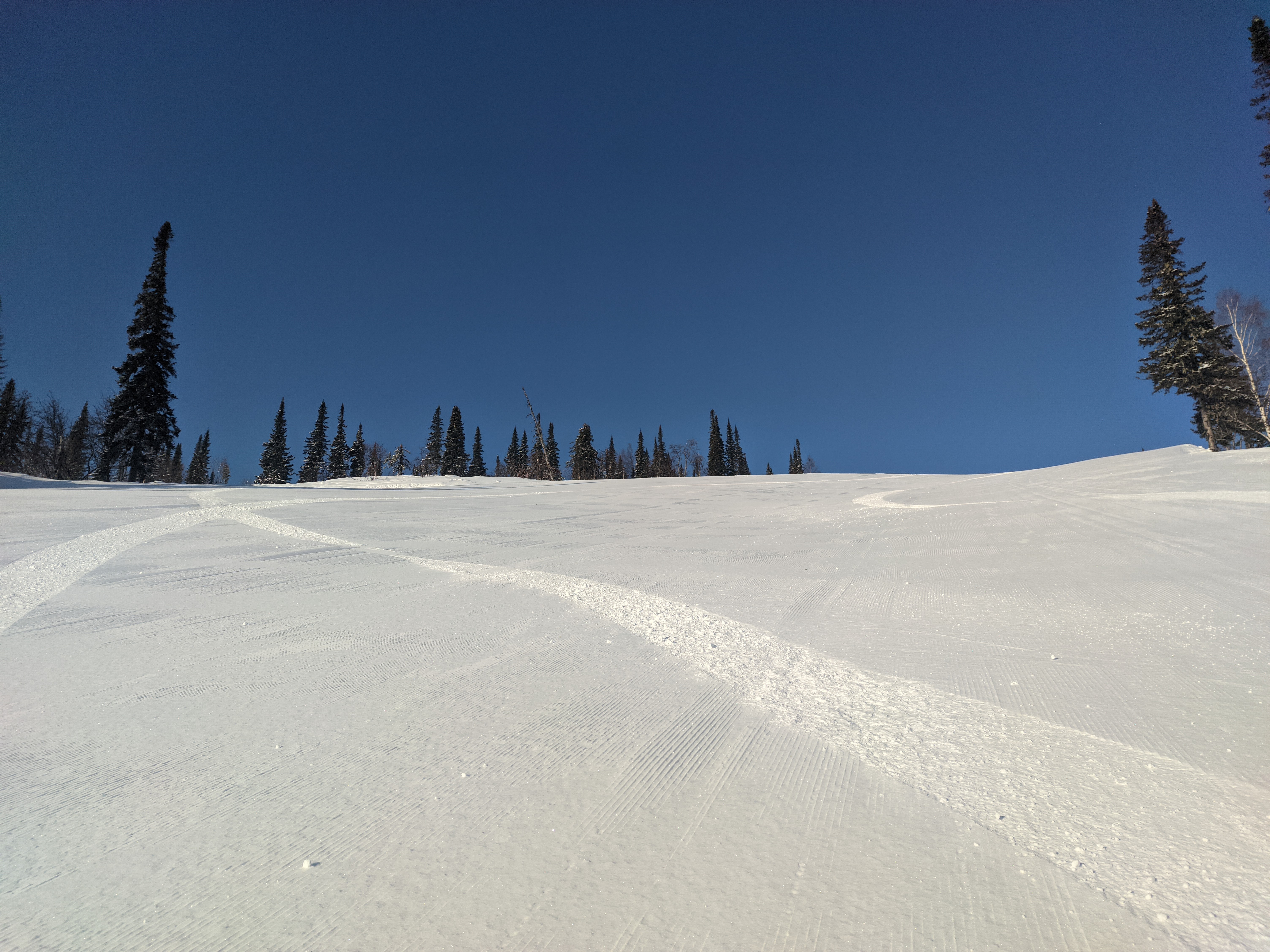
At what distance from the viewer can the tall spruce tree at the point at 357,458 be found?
75188 mm

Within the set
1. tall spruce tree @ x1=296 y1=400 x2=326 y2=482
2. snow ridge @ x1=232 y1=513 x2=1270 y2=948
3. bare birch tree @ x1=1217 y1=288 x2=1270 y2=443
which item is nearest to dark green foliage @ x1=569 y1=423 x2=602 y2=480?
tall spruce tree @ x1=296 y1=400 x2=326 y2=482

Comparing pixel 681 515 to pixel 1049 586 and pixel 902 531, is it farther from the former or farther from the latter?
pixel 1049 586

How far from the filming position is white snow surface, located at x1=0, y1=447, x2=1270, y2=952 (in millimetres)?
1222

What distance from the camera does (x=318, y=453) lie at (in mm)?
74750

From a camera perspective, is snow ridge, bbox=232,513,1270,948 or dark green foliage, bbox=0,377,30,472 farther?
dark green foliage, bbox=0,377,30,472

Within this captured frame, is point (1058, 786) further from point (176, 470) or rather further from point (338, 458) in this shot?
point (176, 470)

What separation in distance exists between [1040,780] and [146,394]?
36.3 metres

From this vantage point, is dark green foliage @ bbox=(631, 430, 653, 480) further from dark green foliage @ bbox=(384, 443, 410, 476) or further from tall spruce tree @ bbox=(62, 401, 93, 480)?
tall spruce tree @ bbox=(62, 401, 93, 480)

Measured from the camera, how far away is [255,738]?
78.5 inches

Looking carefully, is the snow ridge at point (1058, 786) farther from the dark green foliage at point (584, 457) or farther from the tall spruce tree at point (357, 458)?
the tall spruce tree at point (357, 458)

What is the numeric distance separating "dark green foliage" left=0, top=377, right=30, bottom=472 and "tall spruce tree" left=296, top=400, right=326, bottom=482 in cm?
2950

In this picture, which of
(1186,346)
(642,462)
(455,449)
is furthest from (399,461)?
(1186,346)

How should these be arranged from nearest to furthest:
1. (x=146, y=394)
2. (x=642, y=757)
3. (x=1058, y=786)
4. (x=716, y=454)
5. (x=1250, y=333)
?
(x=1058, y=786) → (x=642, y=757) → (x=1250, y=333) → (x=146, y=394) → (x=716, y=454)

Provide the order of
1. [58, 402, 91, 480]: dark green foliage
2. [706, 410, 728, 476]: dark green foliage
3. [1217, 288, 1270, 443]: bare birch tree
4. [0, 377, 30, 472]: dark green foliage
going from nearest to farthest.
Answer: [1217, 288, 1270, 443]: bare birch tree → [0, 377, 30, 472]: dark green foliage → [58, 402, 91, 480]: dark green foliage → [706, 410, 728, 476]: dark green foliage
